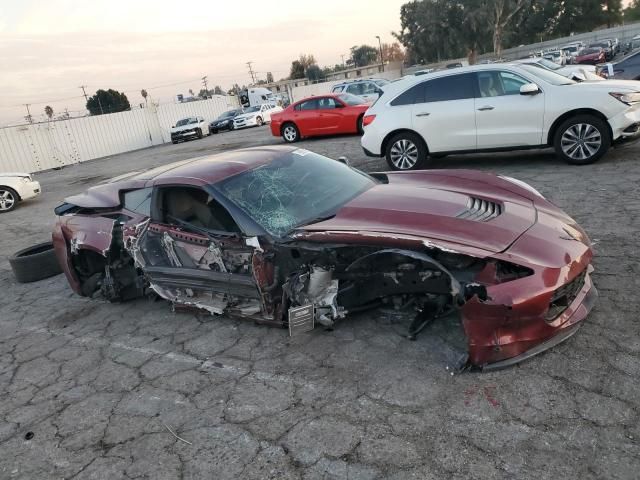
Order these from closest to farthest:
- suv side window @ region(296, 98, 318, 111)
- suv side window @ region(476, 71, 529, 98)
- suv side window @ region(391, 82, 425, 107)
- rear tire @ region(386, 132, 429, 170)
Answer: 1. suv side window @ region(476, 71, 529, 98)
2. suv side window @ region(391, 82, 425, 107)
3. rear tire @ region(386, 132, 429, 170)
4. suv side window @ region(296, 98, 318, 111)

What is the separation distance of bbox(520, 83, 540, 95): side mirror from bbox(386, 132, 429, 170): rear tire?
5.68 feet

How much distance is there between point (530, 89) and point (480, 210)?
14.7ft

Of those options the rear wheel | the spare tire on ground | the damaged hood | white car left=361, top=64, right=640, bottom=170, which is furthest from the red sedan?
the damaged hood

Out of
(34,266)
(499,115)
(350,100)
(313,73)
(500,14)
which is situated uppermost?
(313,73)

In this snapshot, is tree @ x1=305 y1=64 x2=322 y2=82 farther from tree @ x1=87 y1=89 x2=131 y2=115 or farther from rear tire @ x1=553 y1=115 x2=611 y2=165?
rear tire @ x1=553 y1=115 x2=611 y2=165

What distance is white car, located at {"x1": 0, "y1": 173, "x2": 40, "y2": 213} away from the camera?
11.6 meters

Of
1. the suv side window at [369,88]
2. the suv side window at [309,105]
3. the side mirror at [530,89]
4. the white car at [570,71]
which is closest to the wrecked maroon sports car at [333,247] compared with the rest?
the side mirror at [530,89]

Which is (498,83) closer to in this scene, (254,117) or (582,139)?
(582,139)

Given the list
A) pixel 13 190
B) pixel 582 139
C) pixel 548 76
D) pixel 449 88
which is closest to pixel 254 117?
pixel 13 190

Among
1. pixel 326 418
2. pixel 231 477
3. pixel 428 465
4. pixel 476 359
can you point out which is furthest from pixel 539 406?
pixel 231 477

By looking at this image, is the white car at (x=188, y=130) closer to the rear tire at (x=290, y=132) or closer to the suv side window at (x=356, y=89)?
the suv side window at (x=356, y=89)

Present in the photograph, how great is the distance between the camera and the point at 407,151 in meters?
8.33

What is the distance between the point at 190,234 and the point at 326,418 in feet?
6.83

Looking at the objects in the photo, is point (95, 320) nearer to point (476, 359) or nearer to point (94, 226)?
point (94, 226)
